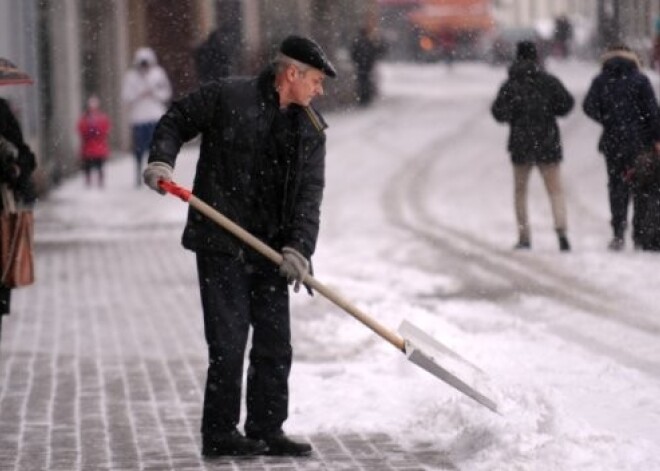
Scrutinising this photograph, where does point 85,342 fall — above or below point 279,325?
below

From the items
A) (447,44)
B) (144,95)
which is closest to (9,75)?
(144,95)

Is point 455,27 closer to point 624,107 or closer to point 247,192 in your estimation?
point 624,107

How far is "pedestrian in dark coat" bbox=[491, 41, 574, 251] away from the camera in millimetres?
15602

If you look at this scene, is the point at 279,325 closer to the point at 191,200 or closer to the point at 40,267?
the point at 191,200

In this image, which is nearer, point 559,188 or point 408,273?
point 408,273

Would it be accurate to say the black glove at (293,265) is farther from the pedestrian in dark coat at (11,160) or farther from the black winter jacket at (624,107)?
the black winter jacket at (624,107)

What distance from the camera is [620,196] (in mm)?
15609

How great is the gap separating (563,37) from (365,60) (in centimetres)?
2224

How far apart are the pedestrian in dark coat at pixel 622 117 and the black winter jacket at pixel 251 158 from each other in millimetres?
7857

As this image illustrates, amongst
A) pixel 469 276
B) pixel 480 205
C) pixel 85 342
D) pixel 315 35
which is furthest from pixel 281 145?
pixel 315 35

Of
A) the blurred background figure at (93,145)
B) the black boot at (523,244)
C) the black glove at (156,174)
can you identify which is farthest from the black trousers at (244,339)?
the blurred background figure at (93,145)

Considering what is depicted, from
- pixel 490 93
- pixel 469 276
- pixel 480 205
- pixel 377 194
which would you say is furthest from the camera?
pixel 490 93

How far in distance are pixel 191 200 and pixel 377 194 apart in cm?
1465

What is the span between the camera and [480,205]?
20.5 metres
